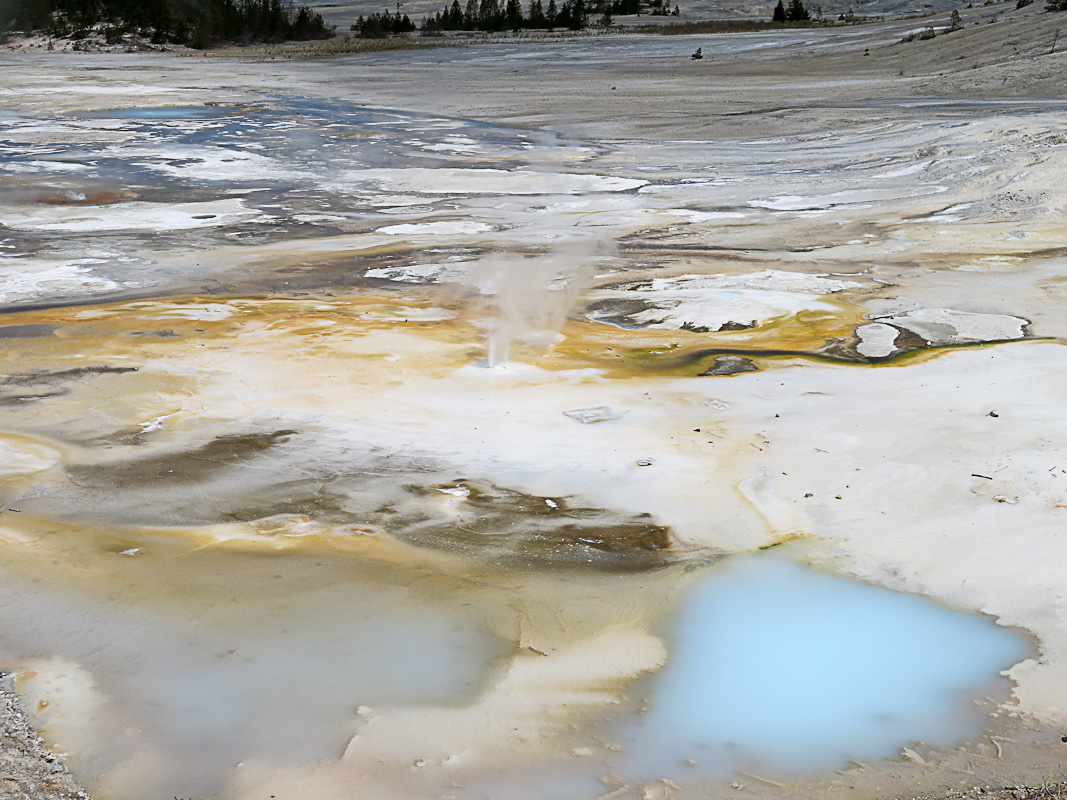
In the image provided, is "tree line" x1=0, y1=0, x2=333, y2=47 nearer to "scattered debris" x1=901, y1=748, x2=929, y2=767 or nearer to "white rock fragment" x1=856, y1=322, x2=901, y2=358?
"white rock fragment" x1=856, y1=322, x2=901, y2=358

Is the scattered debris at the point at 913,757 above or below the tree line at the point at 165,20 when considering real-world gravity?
below

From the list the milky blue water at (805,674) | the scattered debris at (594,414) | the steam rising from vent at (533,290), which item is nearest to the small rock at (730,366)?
the scattered debris at (594,414)

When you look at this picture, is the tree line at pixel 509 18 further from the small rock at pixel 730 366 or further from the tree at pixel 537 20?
the small rock at pixel 730 366

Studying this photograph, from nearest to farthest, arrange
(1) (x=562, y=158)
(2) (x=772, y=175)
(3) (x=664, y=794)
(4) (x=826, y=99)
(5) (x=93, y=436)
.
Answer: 1. (3) (x=664, y=794)
2. (5) (x=93, y=436)
3. (2) (x=772, y=175)
4. (1) (x=562, y=158)
5. (4) (x=826, y=99)

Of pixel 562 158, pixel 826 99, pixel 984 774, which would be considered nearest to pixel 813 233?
pixel 562 158

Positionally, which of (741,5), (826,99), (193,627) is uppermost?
(741,5)

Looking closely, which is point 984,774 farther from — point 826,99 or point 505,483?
point 826,99

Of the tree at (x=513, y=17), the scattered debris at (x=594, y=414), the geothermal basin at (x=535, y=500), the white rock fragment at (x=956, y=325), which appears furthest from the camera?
the tree at (x=513, y=17)

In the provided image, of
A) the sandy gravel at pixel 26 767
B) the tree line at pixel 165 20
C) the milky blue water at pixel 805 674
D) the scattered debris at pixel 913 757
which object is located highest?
the tree line at pixel 165 20
